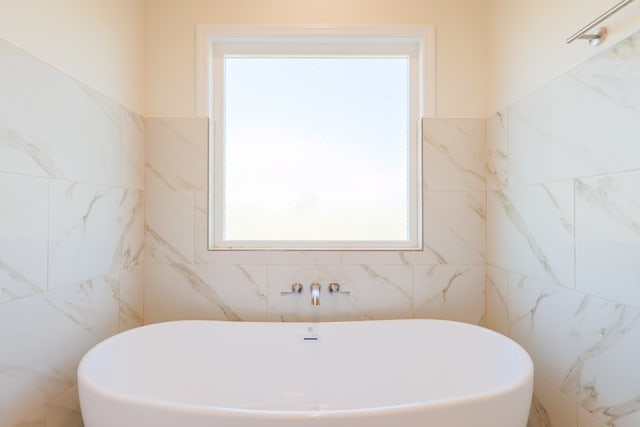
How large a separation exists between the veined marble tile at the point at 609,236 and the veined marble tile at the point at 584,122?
0.17 ft

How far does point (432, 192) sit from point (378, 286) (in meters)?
0.59

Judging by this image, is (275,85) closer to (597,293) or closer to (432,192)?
(432,192)

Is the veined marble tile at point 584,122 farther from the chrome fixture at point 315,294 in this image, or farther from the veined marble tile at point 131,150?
the veined marble tile at point 131,150

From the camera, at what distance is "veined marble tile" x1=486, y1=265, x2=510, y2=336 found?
1521 millimetres

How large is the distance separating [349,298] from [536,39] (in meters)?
1.47

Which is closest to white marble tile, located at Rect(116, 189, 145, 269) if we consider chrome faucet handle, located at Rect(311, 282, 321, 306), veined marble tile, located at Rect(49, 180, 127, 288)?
veined marble tile, located at Rect(49, 180, 127, 288)

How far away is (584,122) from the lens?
107 centimetres

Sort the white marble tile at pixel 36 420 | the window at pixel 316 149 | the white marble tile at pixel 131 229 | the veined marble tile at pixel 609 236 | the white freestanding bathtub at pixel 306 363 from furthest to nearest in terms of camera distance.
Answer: the window at pixel 316 149 < the white marble tile at pixel 131 229 < the white freestanding bathtub at pixel 306 363 < the white marble tile at pixel 36 420 < the veined marble tile at pixel 609 236

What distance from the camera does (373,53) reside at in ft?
5.77

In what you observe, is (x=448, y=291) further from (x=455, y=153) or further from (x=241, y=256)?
(x=241, y=256)

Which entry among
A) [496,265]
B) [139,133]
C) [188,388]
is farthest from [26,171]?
[496,265]

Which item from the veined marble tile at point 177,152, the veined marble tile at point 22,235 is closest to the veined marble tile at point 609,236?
the veined marble tile at point 177,152

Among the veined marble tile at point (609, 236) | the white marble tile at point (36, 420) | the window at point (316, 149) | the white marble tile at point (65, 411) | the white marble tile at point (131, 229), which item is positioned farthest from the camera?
the window at point (316, 149)

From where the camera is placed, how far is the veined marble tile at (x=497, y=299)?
59.9 inches
